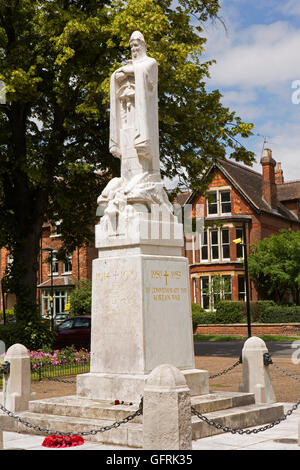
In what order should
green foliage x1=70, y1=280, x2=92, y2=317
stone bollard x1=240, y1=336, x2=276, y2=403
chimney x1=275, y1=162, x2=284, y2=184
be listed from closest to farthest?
stone bollard x1=240, y1=336, x2=276, y2=403 < green foliage x1=70, y1=280, x2=92, y2=317 < chimney x1=275, y1=162, x2=284, y2=184

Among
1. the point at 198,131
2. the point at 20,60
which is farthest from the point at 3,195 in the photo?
the point at 198,131

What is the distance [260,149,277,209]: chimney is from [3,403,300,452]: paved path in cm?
4192

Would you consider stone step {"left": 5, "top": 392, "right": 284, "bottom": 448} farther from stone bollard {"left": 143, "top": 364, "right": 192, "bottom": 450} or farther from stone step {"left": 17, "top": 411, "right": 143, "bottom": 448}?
stone bollard {"left": 143, "top": 364, "right": 192, "bottom": 450}

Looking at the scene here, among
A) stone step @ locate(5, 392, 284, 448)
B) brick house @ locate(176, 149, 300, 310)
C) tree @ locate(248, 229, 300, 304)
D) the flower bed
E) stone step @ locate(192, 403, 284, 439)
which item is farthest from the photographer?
brick house @ locate(176, 149, 300, 310)

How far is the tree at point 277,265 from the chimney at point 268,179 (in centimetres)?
710

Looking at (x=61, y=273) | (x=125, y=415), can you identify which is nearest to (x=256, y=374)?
(x=125, y=415)

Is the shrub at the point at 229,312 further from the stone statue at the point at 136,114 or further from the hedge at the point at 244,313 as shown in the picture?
the stone statue at the point at 136,114

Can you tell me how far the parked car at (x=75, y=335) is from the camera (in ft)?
90.5

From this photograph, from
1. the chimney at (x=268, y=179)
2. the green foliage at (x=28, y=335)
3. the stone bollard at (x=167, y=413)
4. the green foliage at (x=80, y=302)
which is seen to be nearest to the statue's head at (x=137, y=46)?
the stone bollard at (x=167, y=413)

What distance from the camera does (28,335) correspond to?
2330 centimetres

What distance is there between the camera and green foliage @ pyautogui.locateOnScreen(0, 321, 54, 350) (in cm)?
2316

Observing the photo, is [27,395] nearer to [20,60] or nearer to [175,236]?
[175,236]

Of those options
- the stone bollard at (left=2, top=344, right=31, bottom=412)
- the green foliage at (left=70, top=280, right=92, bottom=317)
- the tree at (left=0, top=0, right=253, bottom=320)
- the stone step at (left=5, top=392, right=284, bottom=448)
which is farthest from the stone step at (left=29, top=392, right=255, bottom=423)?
the green foliage at (left=70, top=280, right=92, bottom=317)

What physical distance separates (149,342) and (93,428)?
5.40 ft
